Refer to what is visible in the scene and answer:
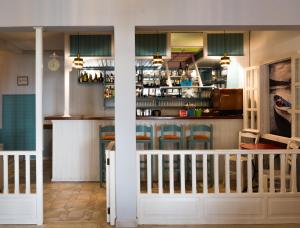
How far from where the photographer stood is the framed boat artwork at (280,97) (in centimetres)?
534

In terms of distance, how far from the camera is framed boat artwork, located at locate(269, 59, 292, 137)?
17.5 ft

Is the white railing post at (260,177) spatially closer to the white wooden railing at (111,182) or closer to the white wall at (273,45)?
the white wooden railing at (111,182)

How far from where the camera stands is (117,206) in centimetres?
397

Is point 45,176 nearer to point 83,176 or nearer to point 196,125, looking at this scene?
point 83,176

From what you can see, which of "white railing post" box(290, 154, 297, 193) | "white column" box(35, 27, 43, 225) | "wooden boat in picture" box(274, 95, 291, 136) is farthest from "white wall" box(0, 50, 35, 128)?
"white railing post" box(290, 154, 297, 193)

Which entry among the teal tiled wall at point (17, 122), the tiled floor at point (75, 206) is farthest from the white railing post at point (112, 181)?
the teal tiled wall at point (17, 122)

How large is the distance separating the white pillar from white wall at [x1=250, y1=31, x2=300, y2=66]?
8.68 feet

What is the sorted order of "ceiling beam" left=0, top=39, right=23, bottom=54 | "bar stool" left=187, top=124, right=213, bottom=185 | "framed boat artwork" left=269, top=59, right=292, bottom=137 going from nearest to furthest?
1. "framed boat artwork" left=269, top=59, right=292, bottom=137
2. "bar stool" left=187, top=124, right=213, bottom=185
3. "ceiling beam" left=0, top=39, right=23, bottom=54

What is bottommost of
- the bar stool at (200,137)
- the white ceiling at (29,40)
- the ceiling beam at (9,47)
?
the bar stool at (200,137)

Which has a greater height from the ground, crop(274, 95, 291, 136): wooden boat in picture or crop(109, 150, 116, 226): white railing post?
crop(274, 95, 291, 136): wooden boat in picture

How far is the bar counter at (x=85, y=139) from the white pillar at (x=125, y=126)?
7.08 ft

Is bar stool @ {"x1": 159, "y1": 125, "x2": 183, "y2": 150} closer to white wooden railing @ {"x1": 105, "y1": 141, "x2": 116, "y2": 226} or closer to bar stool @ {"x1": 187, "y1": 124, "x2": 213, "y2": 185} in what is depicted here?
bar stool @ {"x1": 187, "y1": 124, "x2": 213, "y2": 185}

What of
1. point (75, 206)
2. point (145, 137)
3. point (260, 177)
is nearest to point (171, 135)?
point (145, 137)

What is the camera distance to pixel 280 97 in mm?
5609
